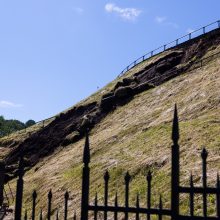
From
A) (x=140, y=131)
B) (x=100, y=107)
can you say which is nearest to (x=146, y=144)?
(x=140, y=131)

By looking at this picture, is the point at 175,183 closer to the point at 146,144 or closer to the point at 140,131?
the point at 146,144

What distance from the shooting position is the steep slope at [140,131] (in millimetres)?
22188

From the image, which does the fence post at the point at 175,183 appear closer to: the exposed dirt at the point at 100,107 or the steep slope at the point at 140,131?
the steep slope at the point at 140,131

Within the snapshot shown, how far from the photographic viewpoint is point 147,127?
30969mm

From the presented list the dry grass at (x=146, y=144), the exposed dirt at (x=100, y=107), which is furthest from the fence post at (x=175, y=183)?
the exposed dirt at (x=100, y=107)

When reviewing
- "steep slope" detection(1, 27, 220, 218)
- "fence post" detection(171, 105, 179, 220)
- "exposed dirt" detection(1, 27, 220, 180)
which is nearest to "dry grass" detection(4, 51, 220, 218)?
"steep slope" detection(1, 27, 220, 218)

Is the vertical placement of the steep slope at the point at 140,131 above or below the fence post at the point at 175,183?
above

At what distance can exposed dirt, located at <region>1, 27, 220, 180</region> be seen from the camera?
139ft

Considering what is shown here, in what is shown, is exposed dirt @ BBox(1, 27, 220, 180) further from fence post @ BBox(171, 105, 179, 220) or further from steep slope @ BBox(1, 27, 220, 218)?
fence post @ BBox(171, 105, 179, 220)

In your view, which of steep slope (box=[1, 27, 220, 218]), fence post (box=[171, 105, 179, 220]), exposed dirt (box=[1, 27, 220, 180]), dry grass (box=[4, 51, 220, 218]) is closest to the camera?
fence post (box=[171, 105, 179, 220])

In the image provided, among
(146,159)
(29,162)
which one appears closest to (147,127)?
(146,159)

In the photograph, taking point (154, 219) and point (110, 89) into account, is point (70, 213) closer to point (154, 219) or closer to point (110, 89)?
point (154, 219)

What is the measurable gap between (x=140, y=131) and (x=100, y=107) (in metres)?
14.6

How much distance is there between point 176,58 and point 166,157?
28443 millimetres
